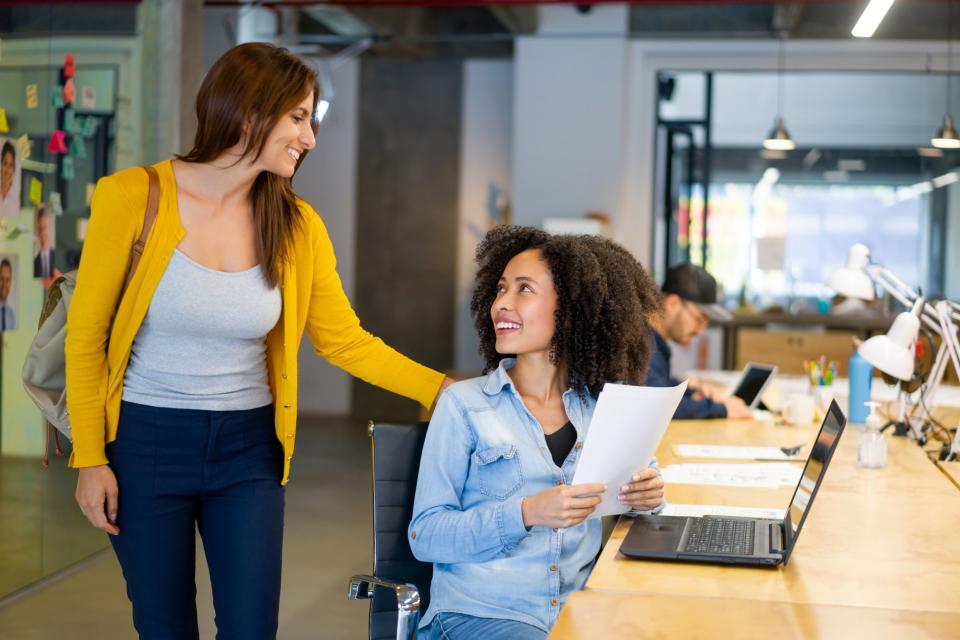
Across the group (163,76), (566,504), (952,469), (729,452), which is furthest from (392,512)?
(163,76)

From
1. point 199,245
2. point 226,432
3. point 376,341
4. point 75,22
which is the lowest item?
point 226,432

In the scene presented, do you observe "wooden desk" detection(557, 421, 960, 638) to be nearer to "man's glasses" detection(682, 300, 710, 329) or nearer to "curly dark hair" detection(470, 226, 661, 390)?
"curly dark hair" detection(470, 226, 661, 390)

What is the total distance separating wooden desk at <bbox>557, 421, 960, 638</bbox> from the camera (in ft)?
5.97

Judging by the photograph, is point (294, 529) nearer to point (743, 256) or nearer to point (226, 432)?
point (226, 432)

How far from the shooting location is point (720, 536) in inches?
86.5

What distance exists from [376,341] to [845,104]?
7443mm

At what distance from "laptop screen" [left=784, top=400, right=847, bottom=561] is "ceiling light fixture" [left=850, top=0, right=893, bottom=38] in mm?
1627

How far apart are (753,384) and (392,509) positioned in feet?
8.75

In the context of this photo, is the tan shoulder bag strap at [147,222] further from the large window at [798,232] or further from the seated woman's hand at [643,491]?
the large window at [798,232]

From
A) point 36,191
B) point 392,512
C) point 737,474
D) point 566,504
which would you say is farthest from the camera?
point 36,191

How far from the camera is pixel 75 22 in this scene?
15.0 feet

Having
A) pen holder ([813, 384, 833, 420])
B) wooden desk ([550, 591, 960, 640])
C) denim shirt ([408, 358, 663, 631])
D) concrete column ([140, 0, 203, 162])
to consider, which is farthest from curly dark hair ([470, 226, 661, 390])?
concrete column ([140, 0, 203, 162])

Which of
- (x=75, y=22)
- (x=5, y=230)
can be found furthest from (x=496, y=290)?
(x=75, y=22)

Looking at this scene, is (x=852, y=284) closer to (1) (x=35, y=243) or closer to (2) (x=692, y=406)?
(2) (x=692, y=406)
